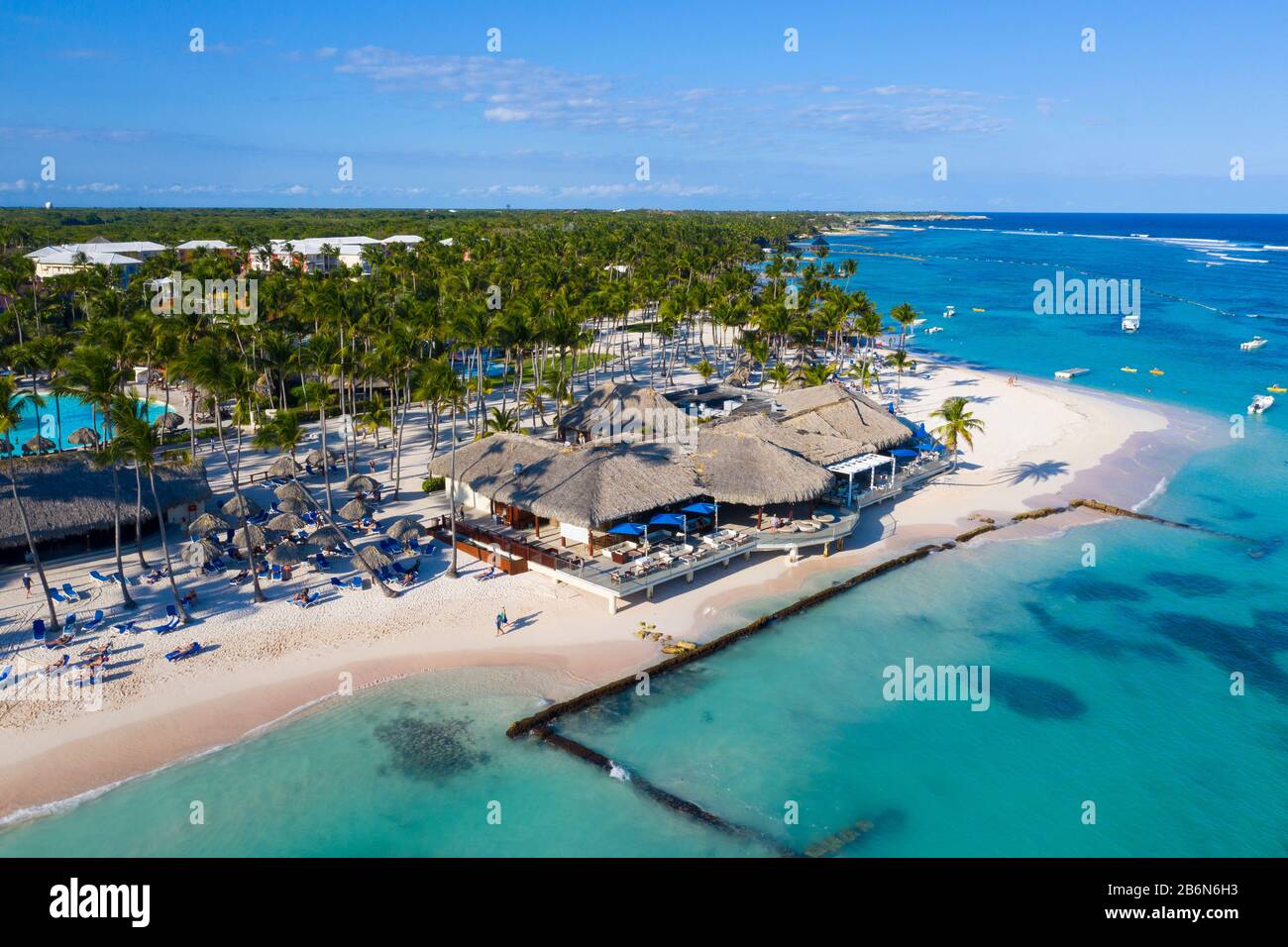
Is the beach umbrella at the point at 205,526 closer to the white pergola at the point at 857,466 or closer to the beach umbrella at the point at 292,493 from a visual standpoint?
the beach umbrella at the point at 292,493

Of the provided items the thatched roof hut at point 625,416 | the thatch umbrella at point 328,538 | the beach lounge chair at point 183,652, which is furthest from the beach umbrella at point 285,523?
the thatched roof hut at point 625,416

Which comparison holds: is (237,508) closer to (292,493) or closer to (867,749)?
(292,493)

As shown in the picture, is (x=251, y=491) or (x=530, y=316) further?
(x=530, y=316)

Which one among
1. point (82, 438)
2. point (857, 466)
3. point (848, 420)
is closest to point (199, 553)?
point (82, 438)

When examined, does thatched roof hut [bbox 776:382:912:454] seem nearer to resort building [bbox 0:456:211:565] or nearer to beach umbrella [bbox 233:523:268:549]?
beach umbrella [bbox 233:523:268:549]

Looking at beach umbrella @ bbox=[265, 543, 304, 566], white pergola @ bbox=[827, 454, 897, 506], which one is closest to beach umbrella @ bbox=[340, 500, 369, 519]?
beach umbrella @ bbox=[265, 543, 304, 566]
